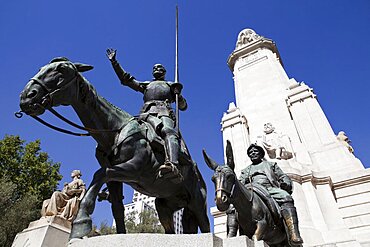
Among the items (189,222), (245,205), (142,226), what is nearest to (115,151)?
(189,222)

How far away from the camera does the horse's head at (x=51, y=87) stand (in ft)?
12.0

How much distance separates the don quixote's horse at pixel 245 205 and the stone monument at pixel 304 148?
562cm

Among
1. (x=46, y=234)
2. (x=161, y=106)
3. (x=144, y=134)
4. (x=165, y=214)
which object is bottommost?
(x=165, y=214)

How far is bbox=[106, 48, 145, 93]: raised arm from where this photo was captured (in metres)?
5.17

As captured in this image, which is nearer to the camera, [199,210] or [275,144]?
[199,210]

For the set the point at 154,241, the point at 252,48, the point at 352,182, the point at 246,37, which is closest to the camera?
the point at 154,241

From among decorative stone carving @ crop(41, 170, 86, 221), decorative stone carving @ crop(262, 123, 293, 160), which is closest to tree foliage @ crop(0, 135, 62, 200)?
decorative stone carving @ crop(41, 170, 86, 221)

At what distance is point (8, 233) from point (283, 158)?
18.0 meters

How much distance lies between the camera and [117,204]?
436 centimetres

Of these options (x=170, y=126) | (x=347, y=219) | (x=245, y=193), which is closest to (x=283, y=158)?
(x=347, y=219)

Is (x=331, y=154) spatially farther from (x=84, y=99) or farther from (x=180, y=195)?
(x=84, y=99)

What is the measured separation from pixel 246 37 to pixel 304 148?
1647 centimetres

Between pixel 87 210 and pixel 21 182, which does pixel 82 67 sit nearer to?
pixel 87 210

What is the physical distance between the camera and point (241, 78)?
79.7ft
